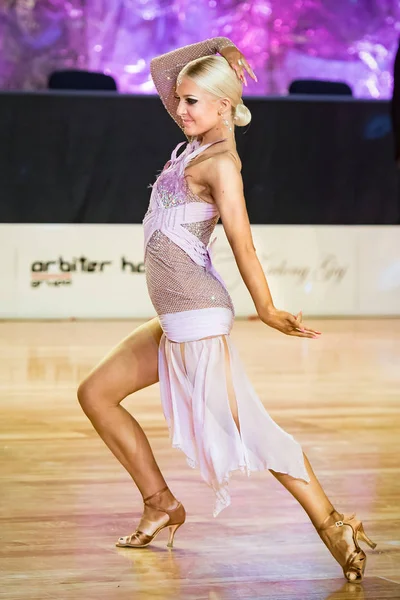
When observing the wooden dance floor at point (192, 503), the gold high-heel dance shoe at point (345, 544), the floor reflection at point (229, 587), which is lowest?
the wooden dance floor at point (192, 503)

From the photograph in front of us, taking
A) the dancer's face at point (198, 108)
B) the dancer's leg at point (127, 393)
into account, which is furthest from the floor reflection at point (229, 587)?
the dancer's face at point (198, 108)

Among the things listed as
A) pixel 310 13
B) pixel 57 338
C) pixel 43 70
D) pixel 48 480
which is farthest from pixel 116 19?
pixel 48 480

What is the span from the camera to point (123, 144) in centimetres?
943

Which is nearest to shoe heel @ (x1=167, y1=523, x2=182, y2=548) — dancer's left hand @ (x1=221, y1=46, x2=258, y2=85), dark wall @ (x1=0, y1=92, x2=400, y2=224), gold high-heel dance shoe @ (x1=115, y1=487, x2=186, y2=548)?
gold high-heel dance shoe @ (x1=115, y1=487, x2=186, y2=548)

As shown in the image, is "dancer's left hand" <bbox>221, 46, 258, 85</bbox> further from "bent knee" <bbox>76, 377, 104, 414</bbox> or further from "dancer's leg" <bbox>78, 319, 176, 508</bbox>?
"bent knee" <bbox>76, 377, 104, 414</bbox>

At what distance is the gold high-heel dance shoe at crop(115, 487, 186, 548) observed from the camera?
2.95m

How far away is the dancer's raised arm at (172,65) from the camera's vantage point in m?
2.94

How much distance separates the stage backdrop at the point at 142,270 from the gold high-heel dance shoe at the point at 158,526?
20.6 ft

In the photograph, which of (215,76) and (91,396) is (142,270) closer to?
(91,396)

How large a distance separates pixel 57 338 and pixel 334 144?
335 cm

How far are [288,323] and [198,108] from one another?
0.64 metres

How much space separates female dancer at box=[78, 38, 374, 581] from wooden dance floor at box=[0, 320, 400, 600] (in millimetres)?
144

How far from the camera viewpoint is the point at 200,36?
1296 cm

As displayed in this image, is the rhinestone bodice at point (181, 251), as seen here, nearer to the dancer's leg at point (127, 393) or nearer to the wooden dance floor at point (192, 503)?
the dancer's leg at point (127, 393)
